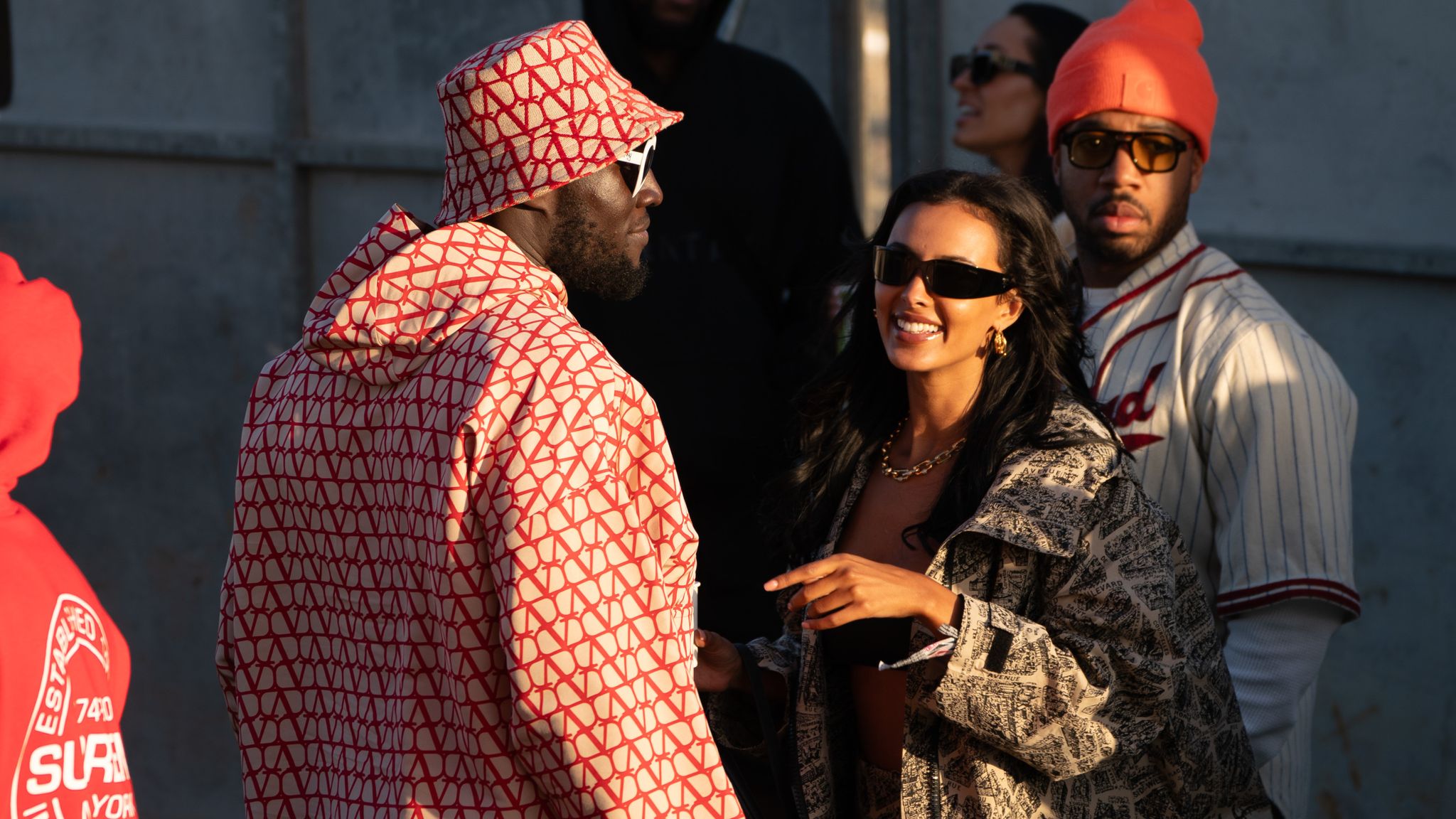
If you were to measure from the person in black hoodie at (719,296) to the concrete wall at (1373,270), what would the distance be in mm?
1079

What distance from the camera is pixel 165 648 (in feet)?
18.4

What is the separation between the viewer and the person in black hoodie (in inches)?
145

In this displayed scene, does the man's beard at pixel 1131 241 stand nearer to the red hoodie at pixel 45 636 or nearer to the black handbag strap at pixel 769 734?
the black handbag strap at pixel 769 734

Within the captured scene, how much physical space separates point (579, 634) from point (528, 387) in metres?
0.30

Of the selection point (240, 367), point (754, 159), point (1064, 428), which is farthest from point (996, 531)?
point (240, 367)

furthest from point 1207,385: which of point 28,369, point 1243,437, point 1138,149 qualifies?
point 28,369

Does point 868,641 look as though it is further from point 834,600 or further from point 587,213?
point 587,213

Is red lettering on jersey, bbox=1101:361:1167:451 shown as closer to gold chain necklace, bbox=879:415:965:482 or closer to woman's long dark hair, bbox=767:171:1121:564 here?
woman's long dark hair, bbox=767:171:1121:564

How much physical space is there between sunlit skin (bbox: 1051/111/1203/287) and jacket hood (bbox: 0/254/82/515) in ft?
6.28

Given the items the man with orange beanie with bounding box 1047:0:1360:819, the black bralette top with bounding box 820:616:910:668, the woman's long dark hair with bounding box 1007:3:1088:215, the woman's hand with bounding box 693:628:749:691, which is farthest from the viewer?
the woman's long dark hair with bounding box 1007:3:1088:215

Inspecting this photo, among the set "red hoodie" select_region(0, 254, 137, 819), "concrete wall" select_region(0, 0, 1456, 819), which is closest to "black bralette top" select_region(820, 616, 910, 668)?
"red hoodie" select_region(0, 254, 137, 819)

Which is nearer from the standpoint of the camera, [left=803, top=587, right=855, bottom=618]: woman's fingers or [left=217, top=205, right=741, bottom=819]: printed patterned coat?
[left=217, top=205, right=741, bottom=819]: printed patterned coat

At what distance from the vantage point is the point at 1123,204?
306 cm

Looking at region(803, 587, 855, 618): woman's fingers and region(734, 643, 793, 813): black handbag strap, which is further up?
region(803, 587, 855, 618): woman's fingers
